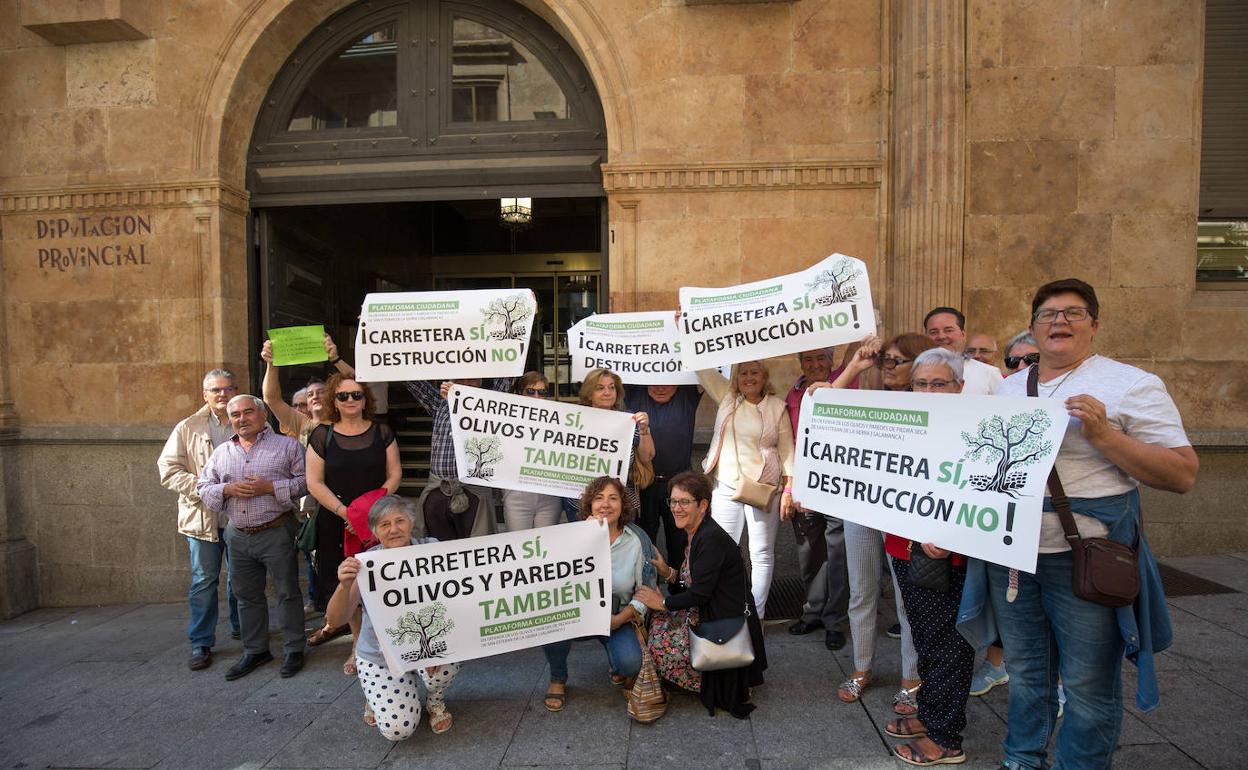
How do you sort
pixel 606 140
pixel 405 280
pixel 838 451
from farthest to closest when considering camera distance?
1. pixel 405 280
2. pixel 606 140
3. pixel 838 451

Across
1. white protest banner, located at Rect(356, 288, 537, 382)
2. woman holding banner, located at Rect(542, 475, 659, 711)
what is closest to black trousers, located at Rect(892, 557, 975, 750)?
woman holding banner, located at Rect(542, 475, 659, 711)

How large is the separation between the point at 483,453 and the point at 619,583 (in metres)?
1.26

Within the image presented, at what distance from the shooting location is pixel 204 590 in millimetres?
4785

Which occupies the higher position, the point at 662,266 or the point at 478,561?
the point at 662,266

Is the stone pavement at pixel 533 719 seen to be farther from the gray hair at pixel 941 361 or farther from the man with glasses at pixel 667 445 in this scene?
the gray hair at pixel 941 361

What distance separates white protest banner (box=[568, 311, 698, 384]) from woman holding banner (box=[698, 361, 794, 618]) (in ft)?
1.65

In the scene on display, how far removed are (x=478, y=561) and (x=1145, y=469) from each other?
122 inches

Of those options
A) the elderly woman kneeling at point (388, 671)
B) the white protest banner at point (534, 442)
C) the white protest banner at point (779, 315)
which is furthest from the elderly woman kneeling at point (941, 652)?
the elderly woman kneeling at point (388, 671)

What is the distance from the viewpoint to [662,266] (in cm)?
607

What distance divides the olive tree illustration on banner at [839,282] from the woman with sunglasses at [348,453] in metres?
3.09

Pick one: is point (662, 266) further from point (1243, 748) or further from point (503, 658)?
point (1243, 748)

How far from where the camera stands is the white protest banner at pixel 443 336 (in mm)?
4527

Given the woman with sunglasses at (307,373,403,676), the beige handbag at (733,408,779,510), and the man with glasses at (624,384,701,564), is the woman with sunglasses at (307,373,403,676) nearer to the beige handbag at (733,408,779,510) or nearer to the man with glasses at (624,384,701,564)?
the man with glasses at (624,384,701,564)

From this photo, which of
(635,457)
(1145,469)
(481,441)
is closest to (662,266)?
(635,457)
